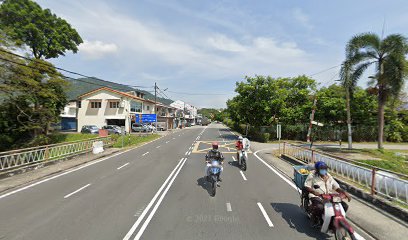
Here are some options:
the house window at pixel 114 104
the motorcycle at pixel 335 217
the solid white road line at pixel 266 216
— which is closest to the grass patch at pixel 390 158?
the solid white road line at pixel 266 216

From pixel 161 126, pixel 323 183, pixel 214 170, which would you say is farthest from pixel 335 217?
pixel 161 126

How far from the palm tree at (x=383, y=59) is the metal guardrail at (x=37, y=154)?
23.3 metres

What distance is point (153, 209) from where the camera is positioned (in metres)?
7.10

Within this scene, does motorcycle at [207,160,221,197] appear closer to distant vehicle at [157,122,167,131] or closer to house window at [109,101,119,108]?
house window at [109,101,119,108]

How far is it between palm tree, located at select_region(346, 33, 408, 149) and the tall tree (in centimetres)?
3429

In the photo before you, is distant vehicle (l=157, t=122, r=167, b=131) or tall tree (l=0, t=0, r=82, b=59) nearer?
tall tree (l=0, t=0, r=82, b=59)

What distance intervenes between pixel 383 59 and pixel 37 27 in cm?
3791

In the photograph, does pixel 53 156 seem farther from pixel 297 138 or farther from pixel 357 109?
pixel 357 109

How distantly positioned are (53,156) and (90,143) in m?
4.99

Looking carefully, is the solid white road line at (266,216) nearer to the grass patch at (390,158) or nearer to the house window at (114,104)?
the grass patch at (390,158)

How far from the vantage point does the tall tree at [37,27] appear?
28.6 metres

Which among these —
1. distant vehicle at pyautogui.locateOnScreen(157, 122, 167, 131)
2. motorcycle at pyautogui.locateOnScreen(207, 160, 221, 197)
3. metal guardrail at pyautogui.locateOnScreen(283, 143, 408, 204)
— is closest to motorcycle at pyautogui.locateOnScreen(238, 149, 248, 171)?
metal guardrail at pyautogui.locateOnScreen(283, 143, 408, 204)

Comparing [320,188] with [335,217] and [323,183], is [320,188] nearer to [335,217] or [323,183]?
[323,183]

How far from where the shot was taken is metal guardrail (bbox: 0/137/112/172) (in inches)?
448
